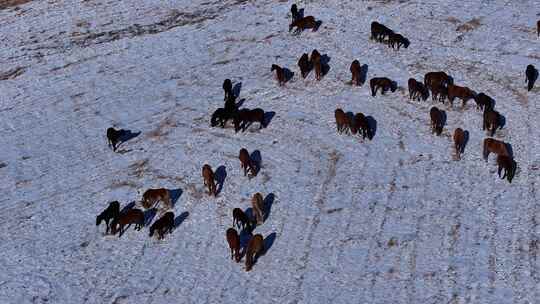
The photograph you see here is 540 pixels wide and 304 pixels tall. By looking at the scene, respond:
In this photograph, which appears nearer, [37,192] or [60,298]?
[60,298]

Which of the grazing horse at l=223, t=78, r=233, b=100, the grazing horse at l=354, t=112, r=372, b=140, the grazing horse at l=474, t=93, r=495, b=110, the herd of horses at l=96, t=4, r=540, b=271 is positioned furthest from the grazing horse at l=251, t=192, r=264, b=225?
the grazing horse at l=474, t=93, r=495, b=110

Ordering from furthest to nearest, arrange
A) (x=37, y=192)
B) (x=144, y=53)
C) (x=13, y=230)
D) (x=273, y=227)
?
(x=144, y=53) → (x=37, y=192) → (x=13, y=230) → (x=273, y=227)

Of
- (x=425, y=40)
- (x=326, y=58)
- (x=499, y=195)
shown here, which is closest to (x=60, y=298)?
(x=499, y=195)

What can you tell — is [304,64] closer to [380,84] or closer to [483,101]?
[380,84]

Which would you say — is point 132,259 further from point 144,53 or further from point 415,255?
point 144,53

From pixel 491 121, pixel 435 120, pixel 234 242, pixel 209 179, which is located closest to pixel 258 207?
pixel 234 242
